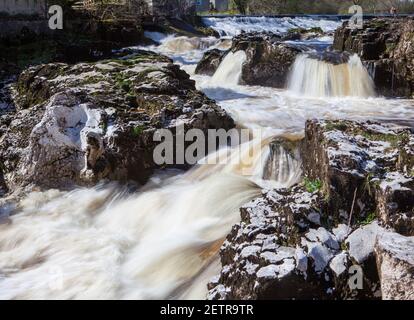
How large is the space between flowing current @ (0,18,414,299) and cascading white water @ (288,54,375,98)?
2065mm

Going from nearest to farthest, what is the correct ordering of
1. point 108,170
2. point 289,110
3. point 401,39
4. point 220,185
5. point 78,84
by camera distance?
point 220,185
point 108,170
point 78,84
point 289,110
point 401,39

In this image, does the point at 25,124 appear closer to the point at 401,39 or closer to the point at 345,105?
the point at 345,105

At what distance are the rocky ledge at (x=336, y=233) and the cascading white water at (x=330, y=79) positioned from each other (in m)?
6.92

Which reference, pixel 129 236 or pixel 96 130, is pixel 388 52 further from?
pixel 129 236

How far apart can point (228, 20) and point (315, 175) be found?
25.8 meters

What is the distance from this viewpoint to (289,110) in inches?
438

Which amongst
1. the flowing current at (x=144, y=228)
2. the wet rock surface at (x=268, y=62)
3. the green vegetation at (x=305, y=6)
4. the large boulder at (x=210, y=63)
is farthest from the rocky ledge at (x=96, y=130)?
the green vegetation at (x=305, y=6)

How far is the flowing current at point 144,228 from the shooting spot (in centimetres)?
563

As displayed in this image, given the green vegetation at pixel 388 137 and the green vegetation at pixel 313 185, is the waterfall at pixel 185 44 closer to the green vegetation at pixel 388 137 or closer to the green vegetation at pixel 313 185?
the green vegetation at pixel 388 137

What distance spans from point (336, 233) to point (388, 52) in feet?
32.9

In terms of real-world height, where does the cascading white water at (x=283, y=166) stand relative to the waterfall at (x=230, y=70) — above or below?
below

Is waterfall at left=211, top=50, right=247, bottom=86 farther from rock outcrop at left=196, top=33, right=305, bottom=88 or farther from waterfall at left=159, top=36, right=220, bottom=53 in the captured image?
waterfall at left=159, top=36, right=220, bottom=53

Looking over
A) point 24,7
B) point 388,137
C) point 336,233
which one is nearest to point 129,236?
point 336,233
